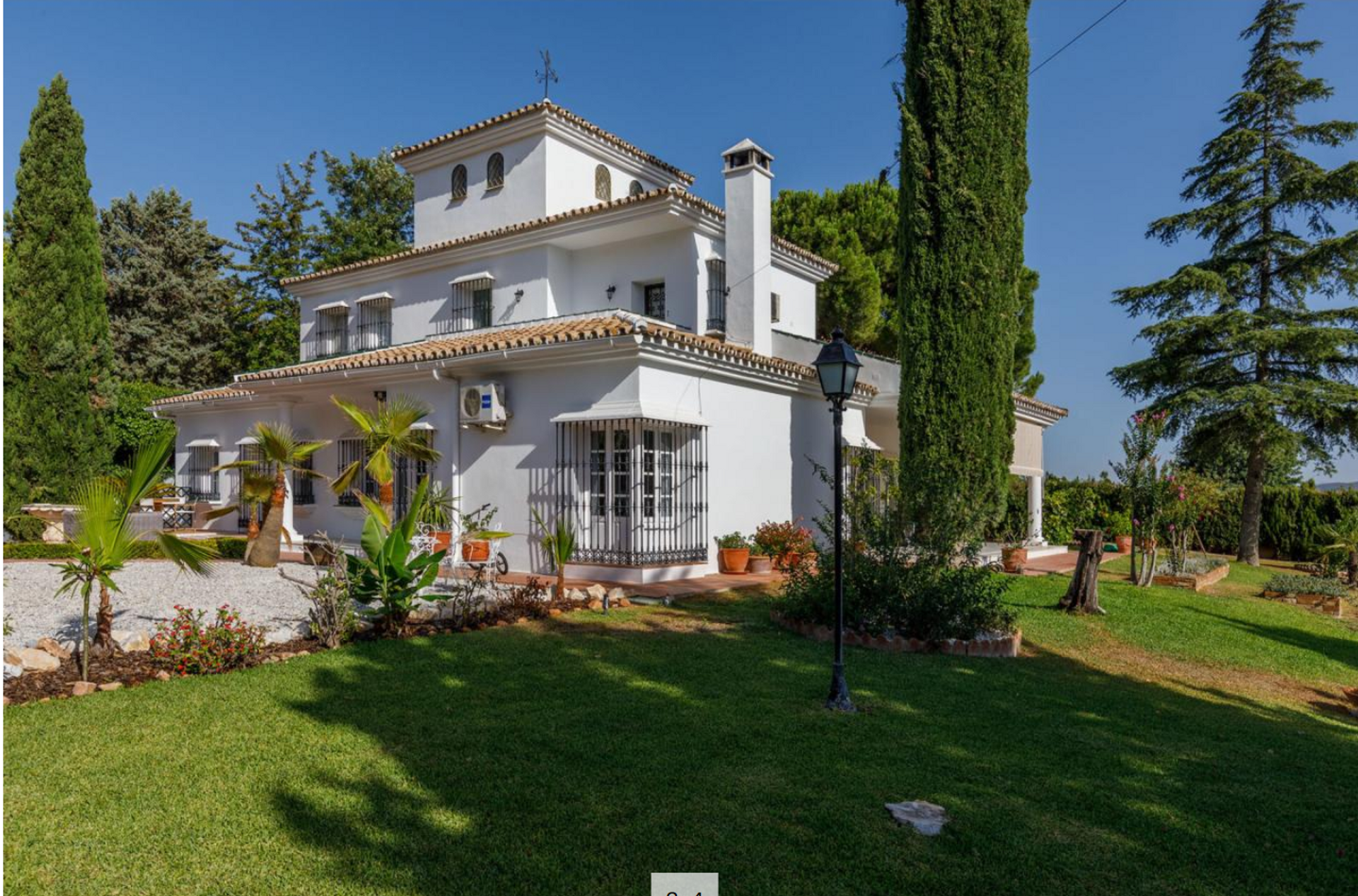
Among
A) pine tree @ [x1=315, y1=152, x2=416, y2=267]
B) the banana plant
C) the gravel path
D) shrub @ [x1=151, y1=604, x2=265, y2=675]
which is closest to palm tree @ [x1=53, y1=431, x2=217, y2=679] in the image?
shrub @ [x1=151, y1=604, x2=265, y2=675]

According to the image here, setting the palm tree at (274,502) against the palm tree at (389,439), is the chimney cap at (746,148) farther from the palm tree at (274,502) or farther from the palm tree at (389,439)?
the palm tree at (274,502)

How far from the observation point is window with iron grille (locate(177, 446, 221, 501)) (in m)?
21.8

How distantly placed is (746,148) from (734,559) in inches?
331

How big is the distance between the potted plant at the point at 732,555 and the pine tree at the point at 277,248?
27.7 meters

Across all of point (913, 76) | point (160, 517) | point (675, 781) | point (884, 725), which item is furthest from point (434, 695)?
point (160, 517)

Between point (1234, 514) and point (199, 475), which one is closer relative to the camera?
point (199, 475)

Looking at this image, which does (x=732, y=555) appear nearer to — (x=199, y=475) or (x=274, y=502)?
(x=274, y=502)

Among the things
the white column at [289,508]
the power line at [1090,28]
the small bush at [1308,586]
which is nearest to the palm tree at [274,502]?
the white column at [289,508]

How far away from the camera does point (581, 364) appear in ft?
42.9

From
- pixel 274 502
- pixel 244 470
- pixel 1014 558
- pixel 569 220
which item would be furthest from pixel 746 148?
pixel 244 470

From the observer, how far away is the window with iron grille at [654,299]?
17328mm

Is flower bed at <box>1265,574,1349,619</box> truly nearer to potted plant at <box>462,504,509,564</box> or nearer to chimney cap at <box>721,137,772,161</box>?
chimney cap at <box>721,137,772,161</box>

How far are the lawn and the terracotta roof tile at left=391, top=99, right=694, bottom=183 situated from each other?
575 inches

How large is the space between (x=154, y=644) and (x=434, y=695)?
9.30 feet
